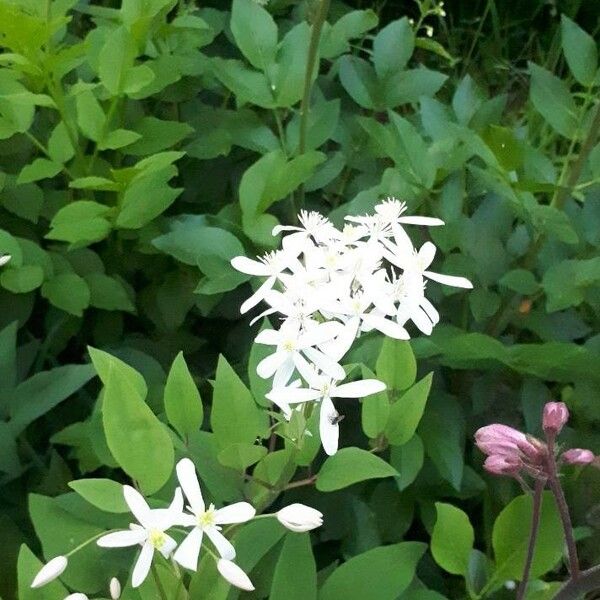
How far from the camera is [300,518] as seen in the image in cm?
44

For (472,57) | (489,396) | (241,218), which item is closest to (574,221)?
(489,396)

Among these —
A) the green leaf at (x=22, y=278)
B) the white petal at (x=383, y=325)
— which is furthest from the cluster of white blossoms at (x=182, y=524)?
the green leaf at (x=22, y=278)

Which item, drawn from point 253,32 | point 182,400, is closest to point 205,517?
point 182,400

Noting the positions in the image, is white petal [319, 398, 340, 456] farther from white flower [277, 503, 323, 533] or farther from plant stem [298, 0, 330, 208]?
plant stem [298, 0, 330, 208]

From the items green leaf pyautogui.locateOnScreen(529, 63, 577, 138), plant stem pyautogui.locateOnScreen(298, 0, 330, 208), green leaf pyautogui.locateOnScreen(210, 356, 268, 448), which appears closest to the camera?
green leaf pyautogui.locateOnScreen(210, 356, 268, 448)

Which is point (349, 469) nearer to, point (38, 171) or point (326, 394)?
point (326, 394)

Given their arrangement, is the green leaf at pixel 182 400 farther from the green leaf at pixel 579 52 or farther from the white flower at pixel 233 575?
the green leaf at pixel 579 52

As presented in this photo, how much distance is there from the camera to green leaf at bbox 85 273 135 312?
80 cm

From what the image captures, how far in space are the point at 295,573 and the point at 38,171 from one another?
1.45 ft

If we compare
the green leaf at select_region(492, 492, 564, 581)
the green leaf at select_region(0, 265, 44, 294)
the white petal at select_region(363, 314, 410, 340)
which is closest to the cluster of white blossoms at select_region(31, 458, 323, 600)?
the white petal at select_region(363, 314, 410, 340)

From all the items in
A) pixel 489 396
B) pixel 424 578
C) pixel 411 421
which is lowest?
pixel 424 578

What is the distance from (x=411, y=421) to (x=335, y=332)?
13 centimetres

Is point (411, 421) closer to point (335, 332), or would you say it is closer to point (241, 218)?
point (335, 332)

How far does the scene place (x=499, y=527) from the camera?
61 cm
